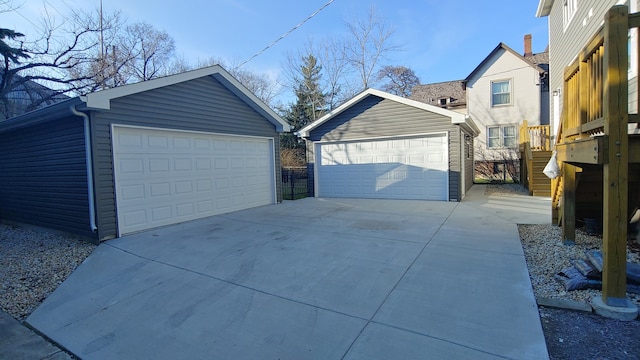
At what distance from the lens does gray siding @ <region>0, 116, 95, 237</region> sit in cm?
607

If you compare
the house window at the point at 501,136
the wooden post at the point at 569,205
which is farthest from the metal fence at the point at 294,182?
the house window at the point at 501,136

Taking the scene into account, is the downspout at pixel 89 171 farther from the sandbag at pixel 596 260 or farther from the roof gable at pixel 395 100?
the sandbag at pixel 596 260

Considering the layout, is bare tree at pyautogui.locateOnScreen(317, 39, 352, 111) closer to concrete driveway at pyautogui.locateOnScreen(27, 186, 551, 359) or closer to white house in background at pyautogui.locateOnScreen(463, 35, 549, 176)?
white house in background at pyautogui.locateOnScreen(463, 35, 549, 176)

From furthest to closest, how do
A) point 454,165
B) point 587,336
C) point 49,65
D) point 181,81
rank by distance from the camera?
1. point 49,65
2. point 454,165
3. point 181,81
4. point 587,336

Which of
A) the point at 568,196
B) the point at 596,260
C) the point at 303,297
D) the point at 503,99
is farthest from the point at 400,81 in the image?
the point at 303,297

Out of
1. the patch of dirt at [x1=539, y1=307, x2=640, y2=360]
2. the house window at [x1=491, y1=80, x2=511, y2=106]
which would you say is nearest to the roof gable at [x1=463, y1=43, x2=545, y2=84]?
the house window at [x1=491, y1=80, x2=511, y2=106]

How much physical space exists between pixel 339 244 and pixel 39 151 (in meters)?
6.93

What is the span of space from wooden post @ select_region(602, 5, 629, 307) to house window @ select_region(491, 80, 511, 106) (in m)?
16.5

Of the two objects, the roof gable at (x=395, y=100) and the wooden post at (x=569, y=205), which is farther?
the roof gable at (x=395, y=100)

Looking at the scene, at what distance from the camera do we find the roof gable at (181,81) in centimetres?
568

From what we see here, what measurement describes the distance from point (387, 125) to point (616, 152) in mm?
7883

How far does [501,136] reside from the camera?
57.0 ft

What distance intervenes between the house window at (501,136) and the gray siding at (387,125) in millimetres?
9672

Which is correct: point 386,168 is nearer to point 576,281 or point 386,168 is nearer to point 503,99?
point 576,281
